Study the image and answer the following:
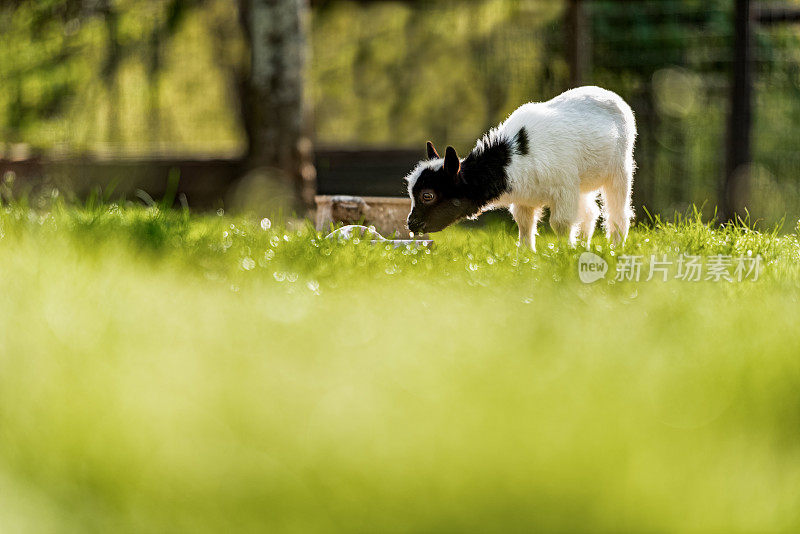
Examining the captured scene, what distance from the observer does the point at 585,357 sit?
1765 mm

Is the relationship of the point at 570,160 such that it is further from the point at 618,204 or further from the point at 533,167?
the point at 618,204

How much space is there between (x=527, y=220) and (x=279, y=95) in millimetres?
3179

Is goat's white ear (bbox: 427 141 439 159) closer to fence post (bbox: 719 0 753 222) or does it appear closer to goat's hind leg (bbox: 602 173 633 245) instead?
goat's hind leg (bbox: 602 173 633 245)

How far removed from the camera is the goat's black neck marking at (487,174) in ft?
14.4

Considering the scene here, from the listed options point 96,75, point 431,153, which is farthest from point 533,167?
point 96,75

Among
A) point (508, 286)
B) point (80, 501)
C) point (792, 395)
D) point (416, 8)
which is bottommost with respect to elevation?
point (508, 286)

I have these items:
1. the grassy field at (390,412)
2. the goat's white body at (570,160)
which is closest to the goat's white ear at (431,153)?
the goat's white body at (570,160)

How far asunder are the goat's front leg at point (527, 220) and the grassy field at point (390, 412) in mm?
2115

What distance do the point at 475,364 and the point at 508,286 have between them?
160cm

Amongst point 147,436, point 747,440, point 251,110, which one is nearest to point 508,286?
point 747,440

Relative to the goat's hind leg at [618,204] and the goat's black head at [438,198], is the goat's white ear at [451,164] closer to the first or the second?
the goat's black head at [438,198]

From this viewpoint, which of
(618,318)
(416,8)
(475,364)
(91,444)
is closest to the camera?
(91,444)

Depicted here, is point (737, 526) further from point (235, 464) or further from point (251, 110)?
point (251, 110)

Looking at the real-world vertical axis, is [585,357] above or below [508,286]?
above
